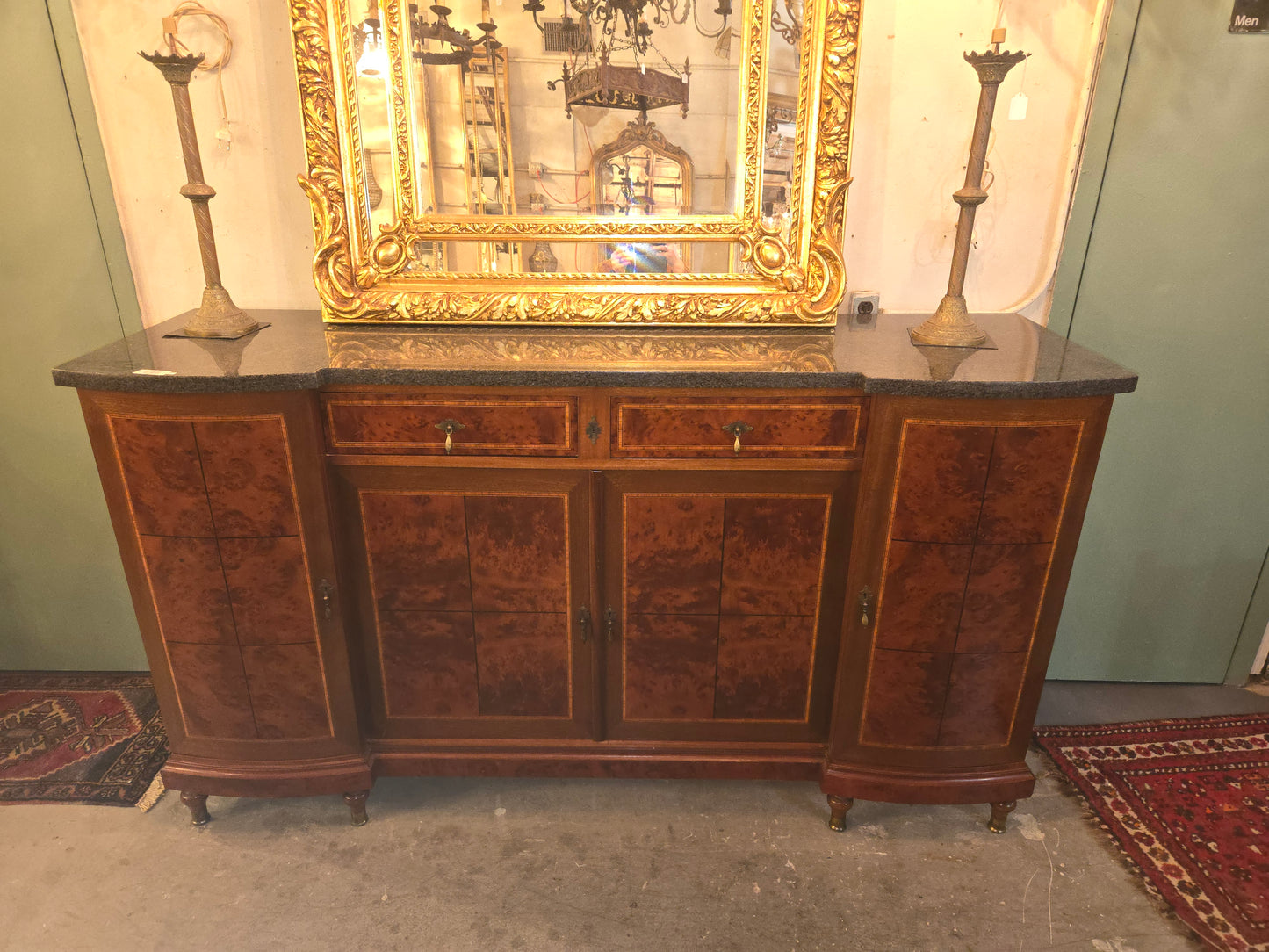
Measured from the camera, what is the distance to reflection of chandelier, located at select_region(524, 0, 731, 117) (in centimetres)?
185

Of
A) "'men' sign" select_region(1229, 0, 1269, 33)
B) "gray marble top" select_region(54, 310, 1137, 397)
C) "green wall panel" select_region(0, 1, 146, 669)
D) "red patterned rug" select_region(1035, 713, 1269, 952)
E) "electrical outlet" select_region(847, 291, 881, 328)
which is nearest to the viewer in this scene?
"gray marble top" select_region(54, 310, 1137, 397)

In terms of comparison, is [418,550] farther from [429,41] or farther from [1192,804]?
[1192,804]

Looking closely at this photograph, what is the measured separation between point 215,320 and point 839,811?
202cm

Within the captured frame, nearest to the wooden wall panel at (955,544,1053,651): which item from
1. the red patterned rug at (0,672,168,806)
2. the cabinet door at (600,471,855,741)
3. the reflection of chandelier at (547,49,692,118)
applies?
the cabinet door at (600,471,855,741)

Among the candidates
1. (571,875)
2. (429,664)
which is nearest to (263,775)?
(429,664)

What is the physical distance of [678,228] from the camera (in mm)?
1965

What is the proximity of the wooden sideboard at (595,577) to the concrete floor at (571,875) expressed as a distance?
0.42ft

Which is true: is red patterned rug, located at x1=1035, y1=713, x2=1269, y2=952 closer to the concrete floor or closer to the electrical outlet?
the concrete floor

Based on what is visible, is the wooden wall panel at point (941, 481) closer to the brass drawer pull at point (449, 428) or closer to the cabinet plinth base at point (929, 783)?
the cabinet plinth base at point (929, 783)

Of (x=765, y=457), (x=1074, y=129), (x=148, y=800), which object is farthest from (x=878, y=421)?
(x=148, y=800)

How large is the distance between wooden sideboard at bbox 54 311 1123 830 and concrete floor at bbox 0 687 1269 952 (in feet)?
0.42

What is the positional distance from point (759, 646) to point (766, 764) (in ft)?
1.14

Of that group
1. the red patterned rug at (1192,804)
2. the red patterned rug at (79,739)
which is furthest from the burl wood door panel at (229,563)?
the red patterned rug at (1192,804)

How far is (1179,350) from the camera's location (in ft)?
7.24
